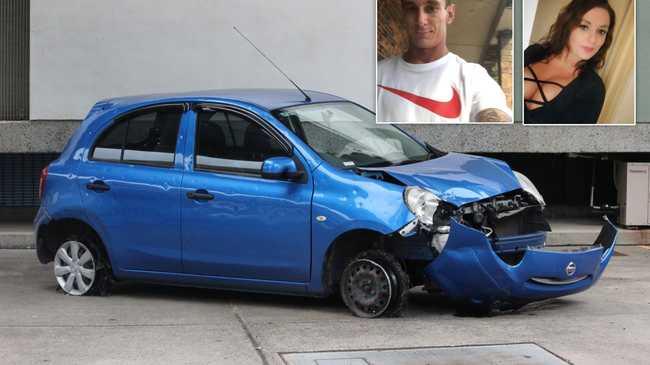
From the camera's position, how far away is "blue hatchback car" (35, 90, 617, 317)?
7.27 metres

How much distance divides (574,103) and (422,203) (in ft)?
20.9

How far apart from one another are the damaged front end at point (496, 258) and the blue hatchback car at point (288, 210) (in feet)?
0.04

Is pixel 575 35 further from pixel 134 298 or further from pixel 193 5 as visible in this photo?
pixel 134 298

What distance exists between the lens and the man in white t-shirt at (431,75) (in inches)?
501

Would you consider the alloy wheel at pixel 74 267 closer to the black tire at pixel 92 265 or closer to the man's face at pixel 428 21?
the black tire at pixel 92 265

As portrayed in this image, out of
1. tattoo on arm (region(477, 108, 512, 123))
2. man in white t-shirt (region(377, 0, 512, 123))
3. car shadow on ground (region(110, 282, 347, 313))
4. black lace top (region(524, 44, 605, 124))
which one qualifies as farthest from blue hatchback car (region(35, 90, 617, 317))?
black lace top (region(524, 44, 605, 124))

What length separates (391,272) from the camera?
729 cm

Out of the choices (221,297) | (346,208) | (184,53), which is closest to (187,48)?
(184,53)

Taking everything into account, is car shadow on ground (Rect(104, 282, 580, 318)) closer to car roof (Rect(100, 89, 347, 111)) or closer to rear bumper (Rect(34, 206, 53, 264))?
rear bumper (Rect(34, 206, 53, 264))

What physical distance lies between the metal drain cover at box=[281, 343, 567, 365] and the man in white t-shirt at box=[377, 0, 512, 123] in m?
6.53

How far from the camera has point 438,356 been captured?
6.24 m

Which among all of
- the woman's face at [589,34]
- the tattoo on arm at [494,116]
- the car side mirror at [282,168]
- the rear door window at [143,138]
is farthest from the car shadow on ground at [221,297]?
the woman's face at [589,34]

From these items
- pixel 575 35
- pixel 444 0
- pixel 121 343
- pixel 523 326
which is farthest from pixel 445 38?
pixel 121 343

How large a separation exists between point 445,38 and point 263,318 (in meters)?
6.24
